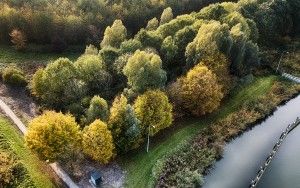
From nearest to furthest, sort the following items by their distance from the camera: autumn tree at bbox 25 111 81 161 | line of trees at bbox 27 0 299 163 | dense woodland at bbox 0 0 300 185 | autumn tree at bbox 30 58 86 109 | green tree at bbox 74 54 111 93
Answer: autumn tree at bbox 25 111 81 161 < dense woodland at bbox 0 0 300 185 < line of trees at bbox 27 0 299 163 < autumn tree at bbox 30 58 86 109 < green tree at bbox 74 54 111 93

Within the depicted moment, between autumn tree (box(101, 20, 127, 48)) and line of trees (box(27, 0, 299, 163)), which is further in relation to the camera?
autumn tree (box(101, 20, 127, 48))

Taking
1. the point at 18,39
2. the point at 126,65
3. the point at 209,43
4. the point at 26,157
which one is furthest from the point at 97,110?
the point at 18,39

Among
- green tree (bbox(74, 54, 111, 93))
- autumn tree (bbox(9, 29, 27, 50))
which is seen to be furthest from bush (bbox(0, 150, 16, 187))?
autumn tree (bbox(9, 29, 27, 50))

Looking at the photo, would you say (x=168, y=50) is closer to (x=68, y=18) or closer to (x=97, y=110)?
(x=97, y=110)

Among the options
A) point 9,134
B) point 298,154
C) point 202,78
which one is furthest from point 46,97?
point 298,154

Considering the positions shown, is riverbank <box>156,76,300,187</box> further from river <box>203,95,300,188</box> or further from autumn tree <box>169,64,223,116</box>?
autumn tree <box>169,64,223,116</box>

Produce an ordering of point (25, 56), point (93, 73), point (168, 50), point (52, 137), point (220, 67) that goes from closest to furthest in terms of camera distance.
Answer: point (52, 137), point (93, 73), point (220, 67), point (168, 50), point (25, 56)
